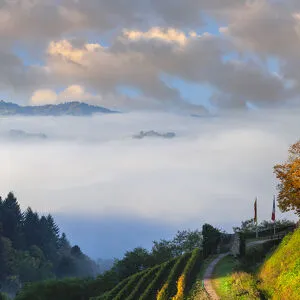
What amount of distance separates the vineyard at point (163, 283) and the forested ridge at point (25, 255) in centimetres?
9027

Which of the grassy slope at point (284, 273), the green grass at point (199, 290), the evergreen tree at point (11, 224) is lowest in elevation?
the green grass at point (199, 290)

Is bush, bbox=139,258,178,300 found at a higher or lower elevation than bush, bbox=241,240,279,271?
lower

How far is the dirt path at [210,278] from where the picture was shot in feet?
155

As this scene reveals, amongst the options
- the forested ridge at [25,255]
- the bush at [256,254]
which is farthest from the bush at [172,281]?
the forested ridge at [25,255]

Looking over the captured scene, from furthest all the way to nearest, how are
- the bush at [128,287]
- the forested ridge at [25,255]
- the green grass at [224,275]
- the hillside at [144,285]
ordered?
the forested ridge at [25,255]
the bush at [128,287]
the hillside at [144,285]
the green grass at [224,275]

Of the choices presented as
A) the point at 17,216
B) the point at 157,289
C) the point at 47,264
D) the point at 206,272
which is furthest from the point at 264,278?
the point at 17,216

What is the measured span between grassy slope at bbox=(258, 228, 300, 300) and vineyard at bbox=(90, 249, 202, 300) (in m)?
9.10

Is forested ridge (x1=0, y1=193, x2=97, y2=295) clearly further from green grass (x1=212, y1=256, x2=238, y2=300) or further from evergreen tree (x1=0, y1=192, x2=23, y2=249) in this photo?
green grass (x1=212, y1=256, x2=238, y2=300)

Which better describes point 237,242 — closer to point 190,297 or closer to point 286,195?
point 286,195

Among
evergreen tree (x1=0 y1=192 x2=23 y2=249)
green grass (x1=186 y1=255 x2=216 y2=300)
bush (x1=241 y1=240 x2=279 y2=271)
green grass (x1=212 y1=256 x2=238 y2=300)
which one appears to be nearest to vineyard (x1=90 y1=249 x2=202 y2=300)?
green grass (x1=186 y1=255 x2=216 y2=300)

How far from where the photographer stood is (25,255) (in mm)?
166125

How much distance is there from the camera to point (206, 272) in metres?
59.8

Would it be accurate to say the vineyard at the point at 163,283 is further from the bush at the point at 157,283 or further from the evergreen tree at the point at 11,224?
the evergreen tree at the point at 11,224

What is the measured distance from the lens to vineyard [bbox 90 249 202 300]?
5481 cm
